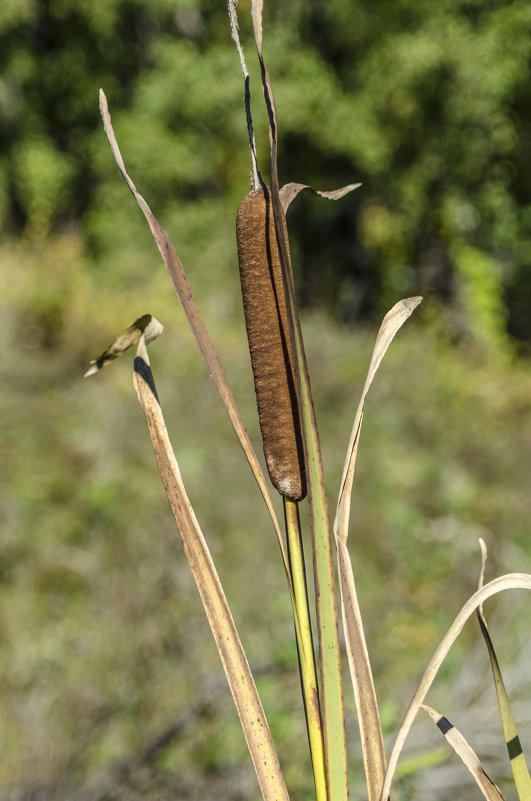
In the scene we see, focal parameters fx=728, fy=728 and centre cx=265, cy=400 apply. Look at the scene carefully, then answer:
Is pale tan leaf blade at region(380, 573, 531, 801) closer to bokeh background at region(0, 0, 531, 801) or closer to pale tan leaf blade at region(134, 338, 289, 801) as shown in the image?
pale tan leaf blade at region(134, 338, 289, 801)

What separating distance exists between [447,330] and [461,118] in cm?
243

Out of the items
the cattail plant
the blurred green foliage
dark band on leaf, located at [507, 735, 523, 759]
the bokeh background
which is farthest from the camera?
the blurred green foliage

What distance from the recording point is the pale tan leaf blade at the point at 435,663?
0.53m

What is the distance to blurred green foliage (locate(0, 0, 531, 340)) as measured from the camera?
7008mm

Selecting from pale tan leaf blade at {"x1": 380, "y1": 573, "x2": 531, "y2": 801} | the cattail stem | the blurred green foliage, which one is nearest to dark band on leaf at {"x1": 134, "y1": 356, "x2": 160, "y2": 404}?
the cattail stem

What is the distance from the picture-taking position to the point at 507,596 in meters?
3.15

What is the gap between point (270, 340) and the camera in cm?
52

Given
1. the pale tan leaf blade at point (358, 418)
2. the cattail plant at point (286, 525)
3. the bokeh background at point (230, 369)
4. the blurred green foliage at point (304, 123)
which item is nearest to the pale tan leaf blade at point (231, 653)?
the cattail plant at point (286, 525)

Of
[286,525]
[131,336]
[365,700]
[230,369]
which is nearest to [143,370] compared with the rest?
[131,336]

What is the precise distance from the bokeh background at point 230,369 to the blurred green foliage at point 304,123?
0.11 feet

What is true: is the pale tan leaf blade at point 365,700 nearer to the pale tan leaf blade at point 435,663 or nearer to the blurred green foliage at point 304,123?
the pale tan leaf blade at point 435,663

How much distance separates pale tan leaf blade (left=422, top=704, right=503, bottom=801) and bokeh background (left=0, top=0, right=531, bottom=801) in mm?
868

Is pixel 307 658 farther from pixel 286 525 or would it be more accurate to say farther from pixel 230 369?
pixel 230 369

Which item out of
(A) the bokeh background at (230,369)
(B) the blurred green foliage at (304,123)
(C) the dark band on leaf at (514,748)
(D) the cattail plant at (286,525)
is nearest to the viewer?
(D) the cattail plant at (286,525)
